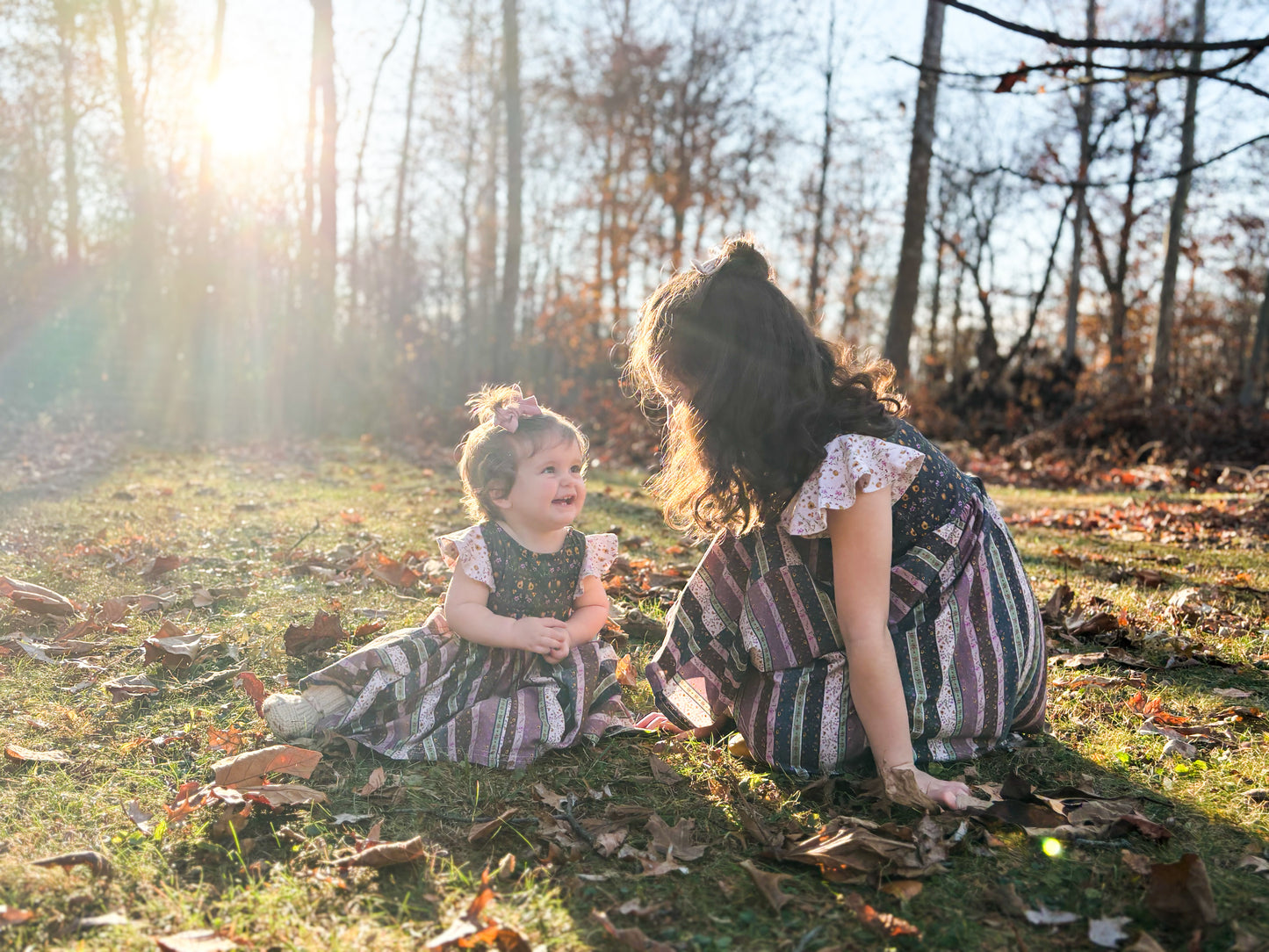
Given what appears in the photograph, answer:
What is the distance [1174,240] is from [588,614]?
1467 cm

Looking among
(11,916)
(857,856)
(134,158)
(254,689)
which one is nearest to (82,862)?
(11,916)

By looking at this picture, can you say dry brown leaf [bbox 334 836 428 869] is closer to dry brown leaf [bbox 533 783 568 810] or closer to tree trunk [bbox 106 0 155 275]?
dry brown leaf [bbox 533 783 568 810]

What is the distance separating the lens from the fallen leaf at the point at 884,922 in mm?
1689

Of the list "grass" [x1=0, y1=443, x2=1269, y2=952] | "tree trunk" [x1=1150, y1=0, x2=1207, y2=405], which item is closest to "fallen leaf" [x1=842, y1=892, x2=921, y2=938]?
"grass" [x1=0, y1=443, x2=1269, y2=952]

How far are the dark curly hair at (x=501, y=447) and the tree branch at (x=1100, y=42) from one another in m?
1.52

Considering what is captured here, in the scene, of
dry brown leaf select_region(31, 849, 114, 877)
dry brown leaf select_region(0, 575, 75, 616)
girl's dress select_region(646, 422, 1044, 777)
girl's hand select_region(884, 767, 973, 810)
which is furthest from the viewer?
dry brown leaf select_region(0, 575, 75, 616)

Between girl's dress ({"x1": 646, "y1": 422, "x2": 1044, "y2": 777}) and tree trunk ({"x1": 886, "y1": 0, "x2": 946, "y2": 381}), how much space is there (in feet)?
23.7

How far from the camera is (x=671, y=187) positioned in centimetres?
1789

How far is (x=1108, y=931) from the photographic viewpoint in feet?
5.53

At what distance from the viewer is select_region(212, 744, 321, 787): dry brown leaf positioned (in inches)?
90.2

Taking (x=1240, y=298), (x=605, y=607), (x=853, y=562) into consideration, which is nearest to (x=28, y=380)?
(x=605, y=607)

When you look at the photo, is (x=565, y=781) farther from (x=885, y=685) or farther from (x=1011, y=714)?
(x=1011, y=714)

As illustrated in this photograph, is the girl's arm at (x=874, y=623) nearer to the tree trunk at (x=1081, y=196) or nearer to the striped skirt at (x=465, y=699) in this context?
the striped skirt at (x=465, y=699)

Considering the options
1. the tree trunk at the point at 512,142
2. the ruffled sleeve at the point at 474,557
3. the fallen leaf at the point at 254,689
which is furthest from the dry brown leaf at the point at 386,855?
the tree trunk at the point at 512,142
